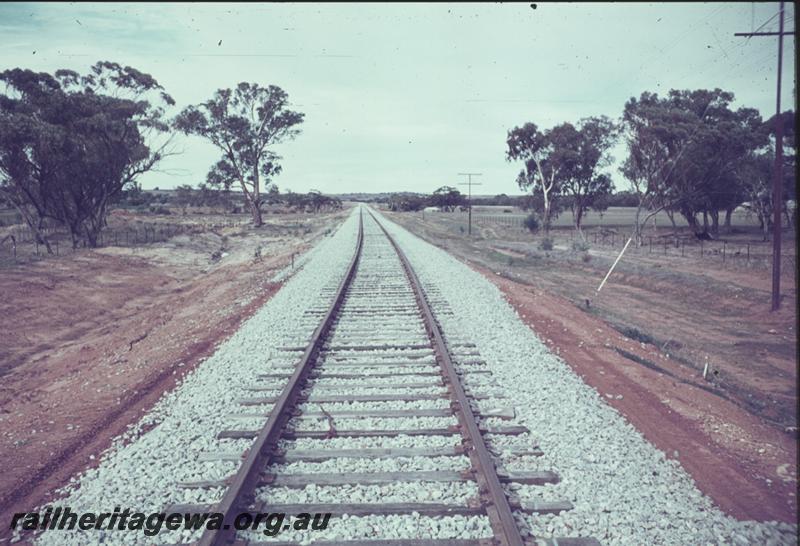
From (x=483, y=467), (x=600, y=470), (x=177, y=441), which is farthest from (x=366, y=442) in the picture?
(x=600, y=470)

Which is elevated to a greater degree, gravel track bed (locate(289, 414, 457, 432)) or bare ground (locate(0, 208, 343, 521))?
gravel track bed (locate(289, 414, 457, 432))

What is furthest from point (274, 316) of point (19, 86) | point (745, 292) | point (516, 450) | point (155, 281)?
point (19, 86)

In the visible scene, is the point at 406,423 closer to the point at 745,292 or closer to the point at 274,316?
the point at 274,316

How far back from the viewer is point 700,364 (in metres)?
11.1

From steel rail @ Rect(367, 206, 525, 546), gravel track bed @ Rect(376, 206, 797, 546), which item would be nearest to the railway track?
steel rail @ Rect(367, 206, 525, 546)

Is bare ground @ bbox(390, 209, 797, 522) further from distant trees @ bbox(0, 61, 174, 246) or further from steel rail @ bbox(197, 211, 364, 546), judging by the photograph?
distant trees @ bbox(0, 61, 174, 246)

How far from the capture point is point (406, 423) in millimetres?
5520

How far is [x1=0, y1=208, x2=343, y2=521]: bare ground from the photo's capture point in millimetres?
5637

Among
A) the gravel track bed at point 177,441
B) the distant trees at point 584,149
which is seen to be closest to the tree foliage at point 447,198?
the distant trees at point 584,149

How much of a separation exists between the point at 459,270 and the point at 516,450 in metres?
13.0

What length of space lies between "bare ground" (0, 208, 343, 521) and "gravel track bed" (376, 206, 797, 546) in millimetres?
4448

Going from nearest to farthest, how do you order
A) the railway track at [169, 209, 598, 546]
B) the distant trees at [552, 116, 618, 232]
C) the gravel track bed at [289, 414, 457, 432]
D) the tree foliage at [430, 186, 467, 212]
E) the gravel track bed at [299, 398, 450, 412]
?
1. the railway track at [169, 209, 598, 546]
2. the gravel track bed at [289, 414, 457, 432]
3. the gravel track bed at [299, 398, 450, 412]
4. the distant trees at [552, 116, 618, 232]
5. the tree foliage at [430, 186, 467, 212]

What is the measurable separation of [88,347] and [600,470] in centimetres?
1188

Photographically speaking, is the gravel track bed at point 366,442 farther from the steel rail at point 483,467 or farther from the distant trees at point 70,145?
the distant trees at point 70,145
